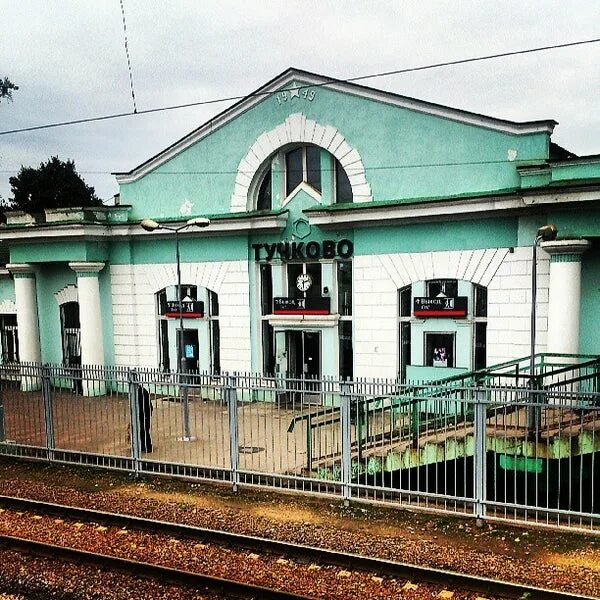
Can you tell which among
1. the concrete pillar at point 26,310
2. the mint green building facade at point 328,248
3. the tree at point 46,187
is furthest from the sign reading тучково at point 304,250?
the tree at point 46,187

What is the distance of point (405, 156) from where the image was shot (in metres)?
16.2

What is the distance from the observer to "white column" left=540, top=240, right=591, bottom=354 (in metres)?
13.5

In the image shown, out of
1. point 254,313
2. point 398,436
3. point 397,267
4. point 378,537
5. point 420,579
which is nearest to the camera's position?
point 420,579

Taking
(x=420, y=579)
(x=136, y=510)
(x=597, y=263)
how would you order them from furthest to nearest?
(x=597, y=263)
(x=136, y=510)
(x=420, y=579)

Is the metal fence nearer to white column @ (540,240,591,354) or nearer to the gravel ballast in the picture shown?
the gravel ballast

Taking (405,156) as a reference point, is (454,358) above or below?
below

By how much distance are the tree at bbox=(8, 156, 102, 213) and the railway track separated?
43.4m

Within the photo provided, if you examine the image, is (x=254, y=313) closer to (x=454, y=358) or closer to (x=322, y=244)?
(x=322, y=244)

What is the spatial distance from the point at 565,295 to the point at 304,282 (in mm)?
7578

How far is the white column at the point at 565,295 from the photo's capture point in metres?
13.5

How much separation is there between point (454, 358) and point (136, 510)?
9.45 m

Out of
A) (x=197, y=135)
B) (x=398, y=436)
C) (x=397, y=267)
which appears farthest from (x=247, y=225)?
(x=398, y=436)

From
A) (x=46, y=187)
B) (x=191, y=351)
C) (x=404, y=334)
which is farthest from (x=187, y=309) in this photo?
(x=46, y=187)

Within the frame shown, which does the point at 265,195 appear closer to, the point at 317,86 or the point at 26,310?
the point at 317,86
